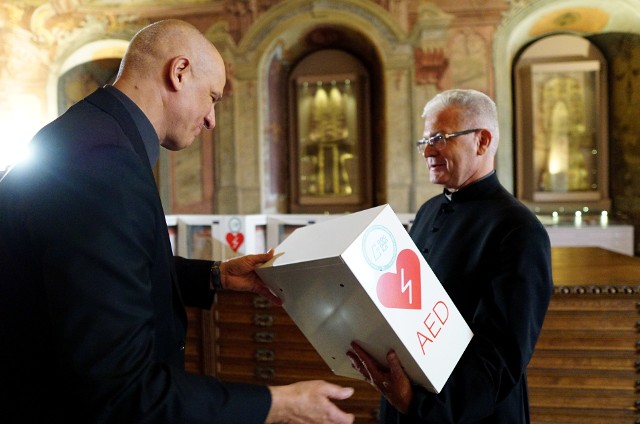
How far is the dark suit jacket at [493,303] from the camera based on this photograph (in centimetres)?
154

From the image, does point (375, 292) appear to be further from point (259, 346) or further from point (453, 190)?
point (259, 346)

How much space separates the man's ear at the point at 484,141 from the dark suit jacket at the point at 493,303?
0.17 m

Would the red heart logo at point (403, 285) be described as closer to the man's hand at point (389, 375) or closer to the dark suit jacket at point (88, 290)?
the man's hand at point (389, 375)

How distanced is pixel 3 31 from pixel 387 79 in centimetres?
601

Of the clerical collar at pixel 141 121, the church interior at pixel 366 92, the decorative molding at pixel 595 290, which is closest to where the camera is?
the clerical collar at pixel 141 121

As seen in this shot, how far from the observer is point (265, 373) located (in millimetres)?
3779

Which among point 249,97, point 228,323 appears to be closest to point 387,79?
point 249,97

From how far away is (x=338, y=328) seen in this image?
4.75ft

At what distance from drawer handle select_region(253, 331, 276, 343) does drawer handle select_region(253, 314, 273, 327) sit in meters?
0.06

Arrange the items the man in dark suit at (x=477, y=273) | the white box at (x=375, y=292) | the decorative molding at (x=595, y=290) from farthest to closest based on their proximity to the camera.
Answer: the decorative molding at (x=595, y=290) → the man in dark suit at (x=477, y=273) → the white box at (x=375, y=292)

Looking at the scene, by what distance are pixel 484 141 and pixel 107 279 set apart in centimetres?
145

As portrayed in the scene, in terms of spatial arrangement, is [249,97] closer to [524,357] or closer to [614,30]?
[614,30]

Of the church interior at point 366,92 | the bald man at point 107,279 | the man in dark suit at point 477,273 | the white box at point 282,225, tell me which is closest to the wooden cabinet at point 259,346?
the white box at point 282,225

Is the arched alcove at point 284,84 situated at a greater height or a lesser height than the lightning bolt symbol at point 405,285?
greater
